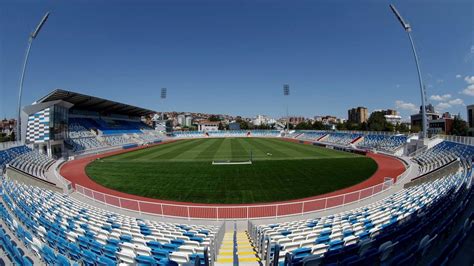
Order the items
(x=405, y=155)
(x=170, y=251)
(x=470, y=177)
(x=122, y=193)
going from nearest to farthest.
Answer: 1. (x=170, y=251)
2. (x=470, y=177)
3. (x=122, y=193)
4. (x=405, y=155)

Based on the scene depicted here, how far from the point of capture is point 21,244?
7.06m

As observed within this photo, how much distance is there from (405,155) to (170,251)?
120 ft

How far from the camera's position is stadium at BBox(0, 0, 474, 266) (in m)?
5.71

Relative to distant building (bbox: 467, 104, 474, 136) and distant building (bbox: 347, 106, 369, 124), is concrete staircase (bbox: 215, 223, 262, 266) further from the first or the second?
distant building (bbox: 347, 106, 369, 124)

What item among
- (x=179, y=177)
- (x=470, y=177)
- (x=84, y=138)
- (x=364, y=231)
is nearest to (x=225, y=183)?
(x=179, y=177)

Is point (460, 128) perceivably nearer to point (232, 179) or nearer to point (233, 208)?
point (232, 179)

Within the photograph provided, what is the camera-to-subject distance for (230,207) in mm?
11133

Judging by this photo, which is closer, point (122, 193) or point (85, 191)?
point (85, 191)

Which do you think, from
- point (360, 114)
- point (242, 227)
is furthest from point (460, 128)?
point (360, 114)

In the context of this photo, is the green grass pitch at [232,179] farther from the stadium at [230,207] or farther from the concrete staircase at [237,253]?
the concrete staircase at [237,253]

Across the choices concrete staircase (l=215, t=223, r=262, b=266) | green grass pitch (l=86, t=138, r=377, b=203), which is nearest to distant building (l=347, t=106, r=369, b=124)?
green grass pitch (l=86, t=138, r=377, b=203)

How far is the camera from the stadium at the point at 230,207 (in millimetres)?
5711

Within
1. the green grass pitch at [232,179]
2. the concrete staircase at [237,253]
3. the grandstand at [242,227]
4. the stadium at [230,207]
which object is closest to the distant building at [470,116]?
the stadium at [230,207]

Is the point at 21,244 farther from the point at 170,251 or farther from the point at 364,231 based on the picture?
the point at 364,231
